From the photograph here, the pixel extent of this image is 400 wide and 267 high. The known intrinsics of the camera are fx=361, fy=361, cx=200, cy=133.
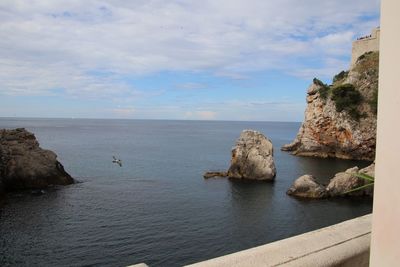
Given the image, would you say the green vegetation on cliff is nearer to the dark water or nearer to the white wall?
the dark water

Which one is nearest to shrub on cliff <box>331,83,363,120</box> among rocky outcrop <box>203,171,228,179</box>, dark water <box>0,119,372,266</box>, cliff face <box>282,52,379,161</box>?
cliff face <box>282,52,379,161</box>

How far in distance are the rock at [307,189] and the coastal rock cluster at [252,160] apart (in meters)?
7.33

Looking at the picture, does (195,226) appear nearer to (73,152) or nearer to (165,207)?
(165,207)

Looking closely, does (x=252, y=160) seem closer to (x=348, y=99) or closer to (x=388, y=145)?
(x=348, y=99)

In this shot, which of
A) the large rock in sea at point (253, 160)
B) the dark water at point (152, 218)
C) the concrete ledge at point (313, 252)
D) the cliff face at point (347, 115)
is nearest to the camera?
the concrete ledge at point (313, 252)

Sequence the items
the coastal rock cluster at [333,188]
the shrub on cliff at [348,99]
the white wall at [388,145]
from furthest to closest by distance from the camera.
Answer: the shrub on cliff at [348,99] < the coastal rock cluster at [333,188] < the white wall at [388,145]

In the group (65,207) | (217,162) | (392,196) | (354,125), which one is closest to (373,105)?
(354,125)

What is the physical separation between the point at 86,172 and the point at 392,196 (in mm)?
50281

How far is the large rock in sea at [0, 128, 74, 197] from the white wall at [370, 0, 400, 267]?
1530 inches

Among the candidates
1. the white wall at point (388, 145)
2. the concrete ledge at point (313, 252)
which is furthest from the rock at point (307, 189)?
the white wall at point (388, 145)

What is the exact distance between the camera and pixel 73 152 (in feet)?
233

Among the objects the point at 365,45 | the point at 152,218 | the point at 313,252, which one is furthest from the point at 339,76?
the point at 313,252

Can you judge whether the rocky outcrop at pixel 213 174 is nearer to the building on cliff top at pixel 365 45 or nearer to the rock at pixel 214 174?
the rock at pixel 214 174

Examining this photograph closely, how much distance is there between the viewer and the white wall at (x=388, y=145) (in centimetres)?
170
